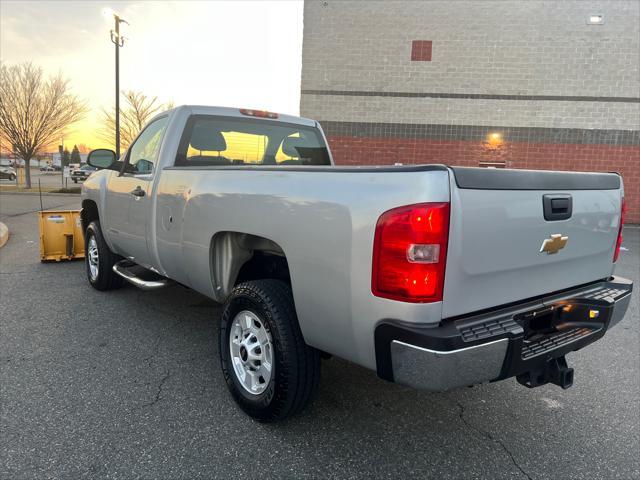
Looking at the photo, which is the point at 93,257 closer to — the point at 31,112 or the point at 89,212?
the point at 89,212

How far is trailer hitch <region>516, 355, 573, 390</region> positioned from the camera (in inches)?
92.9

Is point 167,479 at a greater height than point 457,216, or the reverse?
point 457,216

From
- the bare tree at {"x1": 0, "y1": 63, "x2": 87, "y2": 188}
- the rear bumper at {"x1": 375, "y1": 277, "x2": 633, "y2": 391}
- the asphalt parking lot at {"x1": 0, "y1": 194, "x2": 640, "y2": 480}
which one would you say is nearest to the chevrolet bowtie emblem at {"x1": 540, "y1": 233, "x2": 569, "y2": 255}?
the rear bumper at {"x1": 375, "y1": 277, "x2": 633, "y2": 391}

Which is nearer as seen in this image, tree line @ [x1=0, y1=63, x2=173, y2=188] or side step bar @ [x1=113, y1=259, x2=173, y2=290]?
side step bar @ [x1=113, y1=259, x2=173, y2=290]

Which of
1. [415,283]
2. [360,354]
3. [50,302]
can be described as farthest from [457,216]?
[50,302]

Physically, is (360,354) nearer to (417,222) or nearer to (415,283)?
(415,283)

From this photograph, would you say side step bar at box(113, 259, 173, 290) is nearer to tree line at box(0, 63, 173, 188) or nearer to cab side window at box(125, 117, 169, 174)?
cab side window at box(125, 117, 169, 174)

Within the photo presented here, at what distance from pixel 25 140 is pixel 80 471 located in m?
29.0

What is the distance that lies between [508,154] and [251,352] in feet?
49.4

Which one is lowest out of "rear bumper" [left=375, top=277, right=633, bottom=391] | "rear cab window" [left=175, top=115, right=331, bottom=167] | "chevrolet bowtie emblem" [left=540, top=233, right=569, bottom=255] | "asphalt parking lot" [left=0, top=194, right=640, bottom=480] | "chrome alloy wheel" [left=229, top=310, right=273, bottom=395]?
"asphalt parking lot" [left=0, top=194, right=640, bottom=480]

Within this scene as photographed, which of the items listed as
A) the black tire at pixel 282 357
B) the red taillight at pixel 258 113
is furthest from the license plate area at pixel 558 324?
the red taillight at pixel 258 113

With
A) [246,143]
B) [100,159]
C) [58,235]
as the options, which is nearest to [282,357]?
[246,143]

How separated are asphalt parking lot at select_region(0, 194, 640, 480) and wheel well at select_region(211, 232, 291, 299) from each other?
77 centimetres

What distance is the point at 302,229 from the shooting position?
2.30 metres
